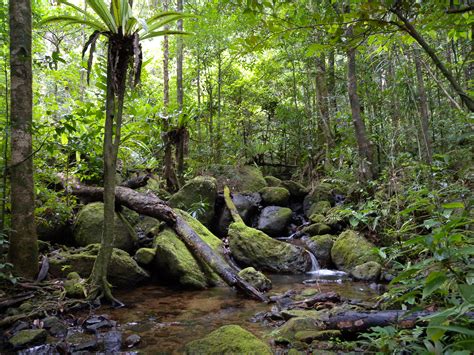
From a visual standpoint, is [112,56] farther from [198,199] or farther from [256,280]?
[198,199]

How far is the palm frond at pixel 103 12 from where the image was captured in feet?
14.6

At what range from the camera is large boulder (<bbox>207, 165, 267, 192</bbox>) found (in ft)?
40.2

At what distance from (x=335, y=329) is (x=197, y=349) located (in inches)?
55.3

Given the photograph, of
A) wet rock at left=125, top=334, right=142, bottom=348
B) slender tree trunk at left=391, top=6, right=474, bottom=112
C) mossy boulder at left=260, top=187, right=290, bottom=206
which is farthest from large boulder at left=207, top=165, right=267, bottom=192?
slender tree trunk at left=391, top=6, right=474, bottom=112

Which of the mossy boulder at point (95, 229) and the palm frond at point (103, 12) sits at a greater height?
the palm frond at point (103, 12)

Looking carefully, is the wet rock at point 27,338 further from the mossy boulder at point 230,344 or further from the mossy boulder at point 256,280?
the mossy boulder at point 256,280

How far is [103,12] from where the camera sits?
455cm

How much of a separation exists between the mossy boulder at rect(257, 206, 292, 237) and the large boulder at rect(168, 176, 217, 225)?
1547 millimetres

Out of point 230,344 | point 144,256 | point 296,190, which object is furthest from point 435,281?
point 296,190

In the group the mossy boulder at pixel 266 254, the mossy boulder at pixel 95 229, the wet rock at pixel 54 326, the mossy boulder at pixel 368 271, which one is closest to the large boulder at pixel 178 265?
the mossy boulder at pixel 95 229

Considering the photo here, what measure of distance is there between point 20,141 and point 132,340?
3.11 metres

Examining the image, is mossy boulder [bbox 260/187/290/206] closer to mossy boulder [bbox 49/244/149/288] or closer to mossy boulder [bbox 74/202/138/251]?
mossy boulder [bbox 74/202/138/251]

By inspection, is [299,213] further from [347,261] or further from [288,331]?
[288,331]

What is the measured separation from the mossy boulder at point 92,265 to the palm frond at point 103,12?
3672mm
